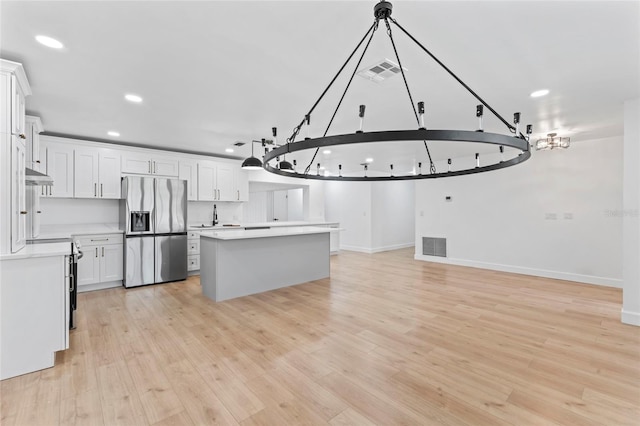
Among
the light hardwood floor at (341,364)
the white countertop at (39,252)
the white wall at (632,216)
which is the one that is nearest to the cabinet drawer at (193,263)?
the light hardwood floor at (341,364)

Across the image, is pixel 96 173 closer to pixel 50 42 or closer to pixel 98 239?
pixel 98 239

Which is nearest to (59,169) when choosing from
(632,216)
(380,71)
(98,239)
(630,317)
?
(98,239)

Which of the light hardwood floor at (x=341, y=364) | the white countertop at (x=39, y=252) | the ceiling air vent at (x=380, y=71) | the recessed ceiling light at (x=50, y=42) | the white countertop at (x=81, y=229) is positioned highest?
the recessed ceiling light at (x=50, y=42)

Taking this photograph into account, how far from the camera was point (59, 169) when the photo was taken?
475 cm

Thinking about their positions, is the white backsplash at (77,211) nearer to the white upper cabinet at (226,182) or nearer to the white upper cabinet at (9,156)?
the white upper cabinet at (226,182)

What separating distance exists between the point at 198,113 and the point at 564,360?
4.70 m

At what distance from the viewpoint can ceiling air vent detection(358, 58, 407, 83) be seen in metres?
2.50

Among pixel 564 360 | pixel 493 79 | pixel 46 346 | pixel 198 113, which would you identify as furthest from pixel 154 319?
pixel 493 79

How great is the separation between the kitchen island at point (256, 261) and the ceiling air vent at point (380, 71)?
9.00 ft

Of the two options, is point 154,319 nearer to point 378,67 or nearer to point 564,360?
point 378,67

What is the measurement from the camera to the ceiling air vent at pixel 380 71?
8.19ft

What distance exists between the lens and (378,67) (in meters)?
2.55

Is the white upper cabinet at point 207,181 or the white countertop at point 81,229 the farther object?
the white upper cabinet at point 207,181

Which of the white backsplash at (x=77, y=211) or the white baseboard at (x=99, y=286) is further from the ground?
the white backsplash at (x=77, y=211)
